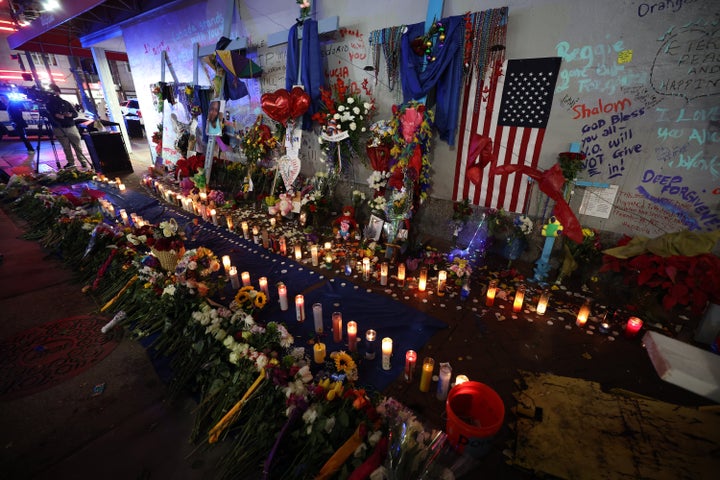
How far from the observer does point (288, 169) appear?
642 centimetres

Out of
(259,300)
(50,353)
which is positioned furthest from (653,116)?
(50,353)

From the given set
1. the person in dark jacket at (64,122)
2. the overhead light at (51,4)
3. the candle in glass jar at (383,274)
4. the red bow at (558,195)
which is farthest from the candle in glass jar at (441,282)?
the overhead light at (51,4)

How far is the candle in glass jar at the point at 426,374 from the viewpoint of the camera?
2639 millimetres

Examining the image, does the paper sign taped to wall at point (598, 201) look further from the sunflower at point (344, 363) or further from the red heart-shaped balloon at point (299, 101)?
the red heart-shaped balloon at point (299, 101)

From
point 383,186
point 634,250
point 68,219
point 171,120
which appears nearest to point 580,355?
point 634,250

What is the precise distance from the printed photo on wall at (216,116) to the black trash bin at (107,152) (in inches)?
182

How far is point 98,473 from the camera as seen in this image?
215cm

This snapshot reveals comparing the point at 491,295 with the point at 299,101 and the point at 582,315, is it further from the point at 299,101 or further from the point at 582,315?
the point at 299,101

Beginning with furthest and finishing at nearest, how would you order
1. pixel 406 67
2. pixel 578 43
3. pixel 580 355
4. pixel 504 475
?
pixel 406 67 → pixel 578 43 → pixel 580 355 → pixel 504 475

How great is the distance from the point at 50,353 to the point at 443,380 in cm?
395

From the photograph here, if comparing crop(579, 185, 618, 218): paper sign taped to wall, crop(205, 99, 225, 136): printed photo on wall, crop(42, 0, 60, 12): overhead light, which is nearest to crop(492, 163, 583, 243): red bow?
crop(579, 185, 618, 218): paper sign taped to wall

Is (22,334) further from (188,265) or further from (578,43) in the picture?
(578,43)

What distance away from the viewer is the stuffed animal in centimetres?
565

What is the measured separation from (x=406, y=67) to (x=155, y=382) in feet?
16.7
